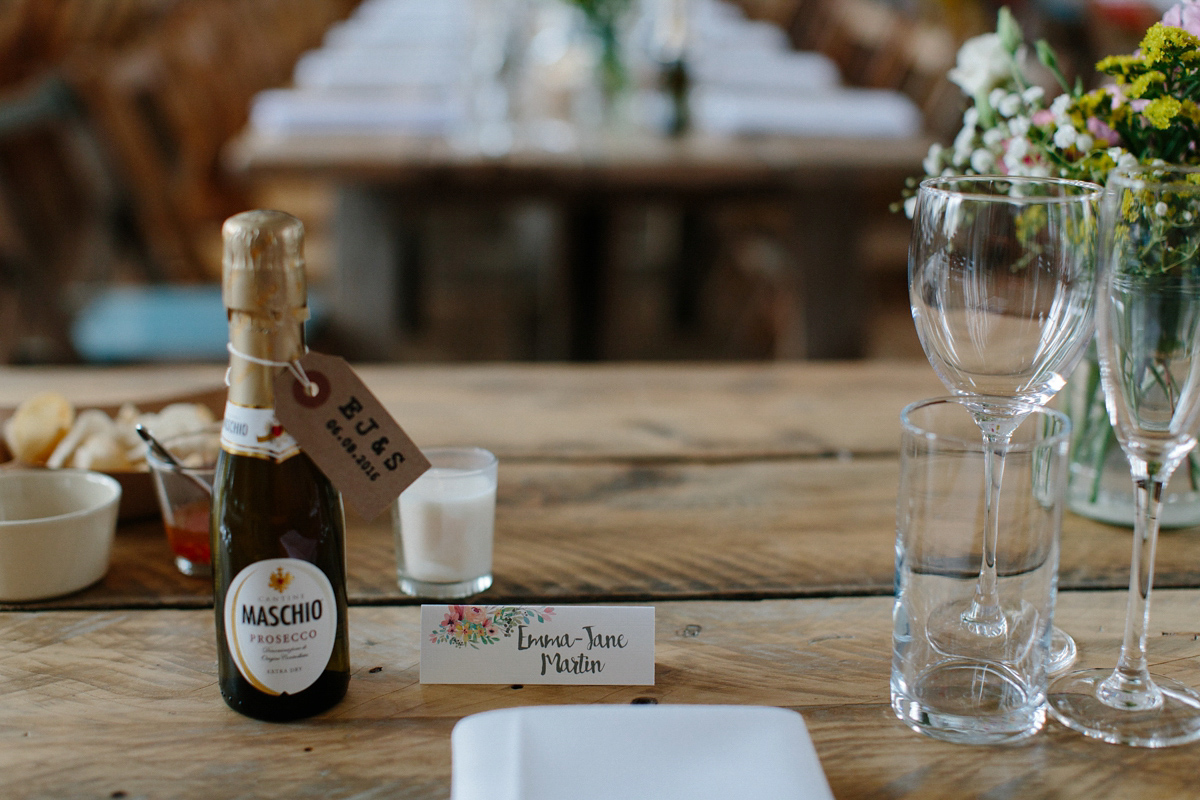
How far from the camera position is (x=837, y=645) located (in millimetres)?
652

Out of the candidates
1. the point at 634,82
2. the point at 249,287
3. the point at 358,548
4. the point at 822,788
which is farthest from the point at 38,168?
the point at 822,788

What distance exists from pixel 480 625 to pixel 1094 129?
1.60ft

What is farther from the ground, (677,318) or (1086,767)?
(1086,767)

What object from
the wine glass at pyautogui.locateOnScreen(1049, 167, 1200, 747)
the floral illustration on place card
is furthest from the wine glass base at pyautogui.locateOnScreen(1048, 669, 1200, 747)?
the floral illustration on place card

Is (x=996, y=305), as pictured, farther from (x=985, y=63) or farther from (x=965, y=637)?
(x=985, y=63)

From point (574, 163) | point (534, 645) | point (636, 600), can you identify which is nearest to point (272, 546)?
point (534, 645)

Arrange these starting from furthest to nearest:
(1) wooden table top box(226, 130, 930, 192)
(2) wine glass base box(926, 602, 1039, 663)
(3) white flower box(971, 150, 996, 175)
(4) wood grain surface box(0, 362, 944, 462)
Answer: (1) wooden table top box(226, 130, 930, 192) < (4) wood grain surface box(0, 362, 944, 462) < (3) white flower box(971, 150, 996, 175) < (2) wine glass base box(926, 602, 1039, 663)

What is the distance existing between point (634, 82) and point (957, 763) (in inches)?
85.9

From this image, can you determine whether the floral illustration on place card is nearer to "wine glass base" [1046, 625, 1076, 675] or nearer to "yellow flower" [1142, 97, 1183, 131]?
"wine glass base" [1046, 625, 1076, 675]

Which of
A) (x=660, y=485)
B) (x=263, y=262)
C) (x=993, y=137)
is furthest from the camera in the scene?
(x=660, y=485)

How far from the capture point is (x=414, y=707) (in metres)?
0.58

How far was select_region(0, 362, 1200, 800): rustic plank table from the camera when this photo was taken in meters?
0.52

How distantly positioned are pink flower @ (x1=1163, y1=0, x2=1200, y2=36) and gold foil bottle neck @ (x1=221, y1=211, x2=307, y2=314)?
499 millimetres

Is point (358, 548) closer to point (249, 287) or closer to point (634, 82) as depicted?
point (249, 287)
